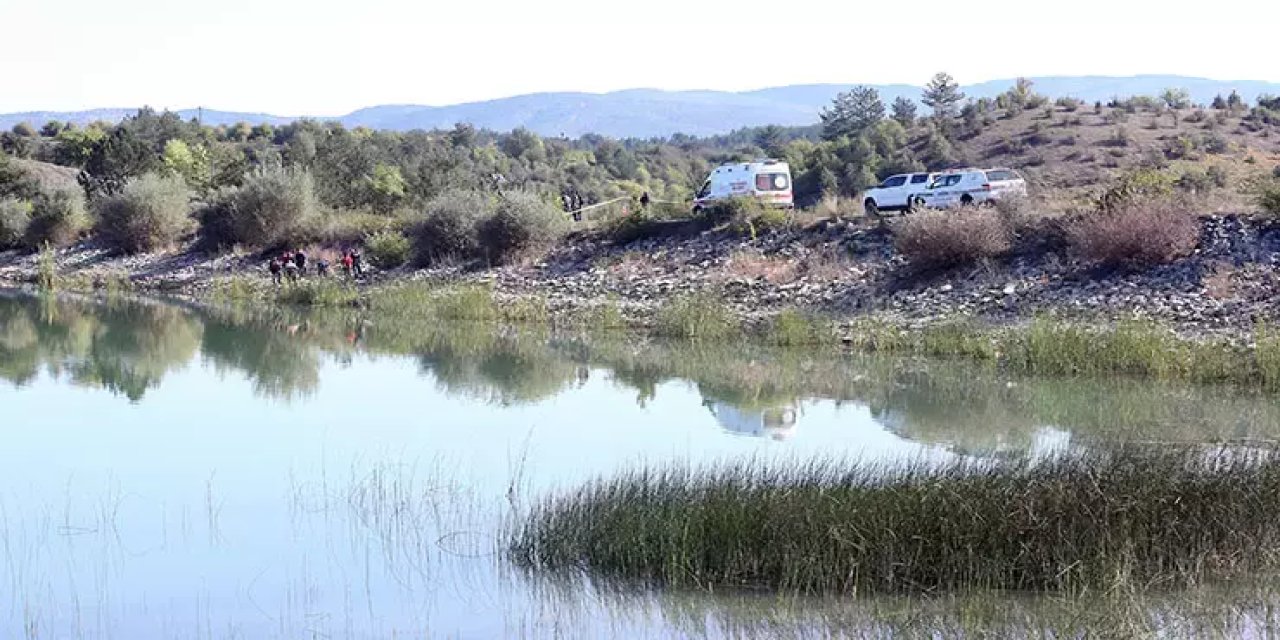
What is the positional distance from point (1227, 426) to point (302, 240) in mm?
38641

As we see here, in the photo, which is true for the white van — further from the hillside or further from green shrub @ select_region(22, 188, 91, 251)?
green shrub @ select_region(22, 188, 91, 251)

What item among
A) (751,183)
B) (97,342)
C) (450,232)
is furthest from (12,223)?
(751,183)

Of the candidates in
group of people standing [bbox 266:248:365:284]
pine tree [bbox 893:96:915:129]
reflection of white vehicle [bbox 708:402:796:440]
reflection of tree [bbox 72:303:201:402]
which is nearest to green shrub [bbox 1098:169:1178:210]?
reflection of white vehicle [bbox 708:402:796:440]

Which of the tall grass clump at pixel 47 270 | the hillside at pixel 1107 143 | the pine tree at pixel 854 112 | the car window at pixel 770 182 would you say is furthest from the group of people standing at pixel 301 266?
the pine tree at pixel 854 112

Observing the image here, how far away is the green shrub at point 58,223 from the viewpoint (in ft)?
Answer: 202

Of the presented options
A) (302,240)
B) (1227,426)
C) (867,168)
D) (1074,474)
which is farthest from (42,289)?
(1074,474)

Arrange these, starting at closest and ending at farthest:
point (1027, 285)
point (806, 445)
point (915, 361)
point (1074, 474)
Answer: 1. point (1074, 474)
2. point (806, 445)
3. point (915, 361)
4. point (1027, 285)

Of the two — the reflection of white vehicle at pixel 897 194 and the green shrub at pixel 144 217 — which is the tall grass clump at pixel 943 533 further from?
the green shrub at pixel 144 217

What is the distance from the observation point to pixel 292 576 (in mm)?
12711

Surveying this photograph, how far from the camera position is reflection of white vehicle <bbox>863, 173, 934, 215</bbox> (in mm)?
41719

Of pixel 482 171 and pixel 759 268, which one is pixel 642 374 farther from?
pixel 482 171

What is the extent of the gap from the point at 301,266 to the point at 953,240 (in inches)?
876

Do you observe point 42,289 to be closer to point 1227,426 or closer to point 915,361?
point 915,361

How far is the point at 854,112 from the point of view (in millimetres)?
Answer: 97562
